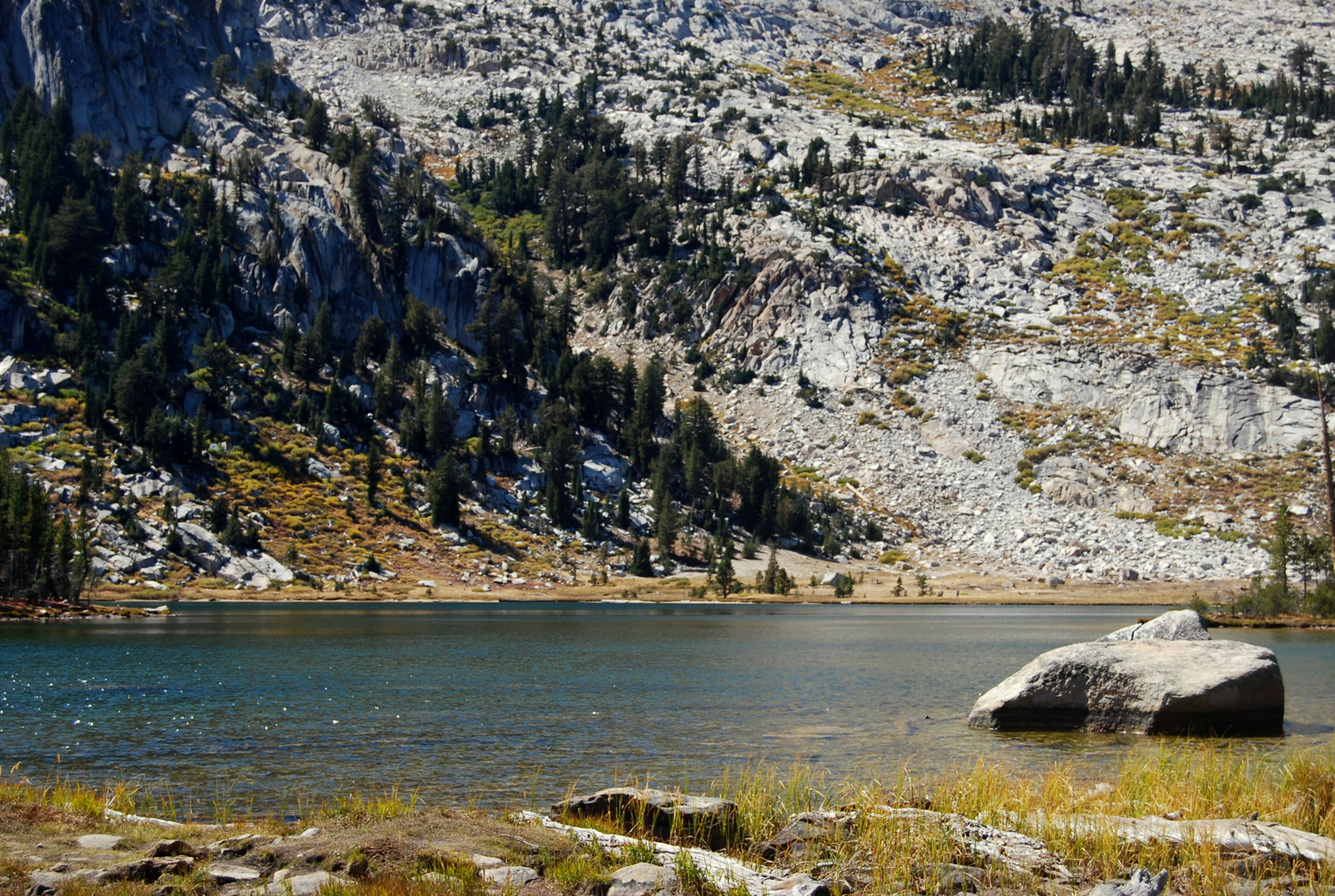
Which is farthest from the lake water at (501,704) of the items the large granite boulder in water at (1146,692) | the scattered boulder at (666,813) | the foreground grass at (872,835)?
the foreground grass at (872,835)

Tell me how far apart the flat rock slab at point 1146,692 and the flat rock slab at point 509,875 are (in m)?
19.0

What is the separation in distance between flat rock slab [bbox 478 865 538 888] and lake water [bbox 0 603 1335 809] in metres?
7.36

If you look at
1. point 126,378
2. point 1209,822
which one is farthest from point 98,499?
point 1209,822

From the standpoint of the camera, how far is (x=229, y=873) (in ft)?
35.3

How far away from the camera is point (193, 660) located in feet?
149

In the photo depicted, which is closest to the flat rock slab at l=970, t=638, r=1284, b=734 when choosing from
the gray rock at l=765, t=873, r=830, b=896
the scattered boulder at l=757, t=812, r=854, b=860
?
A: the scattered boulder at l=757, t=812, r=854, b=860

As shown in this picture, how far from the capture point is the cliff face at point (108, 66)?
544 feet

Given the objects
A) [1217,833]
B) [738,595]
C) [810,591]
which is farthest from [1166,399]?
[1217,833]

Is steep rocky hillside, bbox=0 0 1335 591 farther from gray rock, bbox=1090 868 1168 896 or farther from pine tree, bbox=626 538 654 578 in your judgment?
gray rock, bbox=1090 868 1168 896

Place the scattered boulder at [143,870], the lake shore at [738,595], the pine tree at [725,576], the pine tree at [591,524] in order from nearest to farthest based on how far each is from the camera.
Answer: the scattered boulder at [143,870]
the lake shore at [738,595]
the pine tree at [725,576]
the pine tree at [591,524]

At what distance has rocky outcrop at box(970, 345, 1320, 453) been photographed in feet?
445

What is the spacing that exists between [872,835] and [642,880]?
3124mm

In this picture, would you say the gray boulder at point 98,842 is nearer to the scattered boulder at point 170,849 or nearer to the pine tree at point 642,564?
the scattered boulder at point 170,849

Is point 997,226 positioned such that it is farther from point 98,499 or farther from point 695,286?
point 98,499
